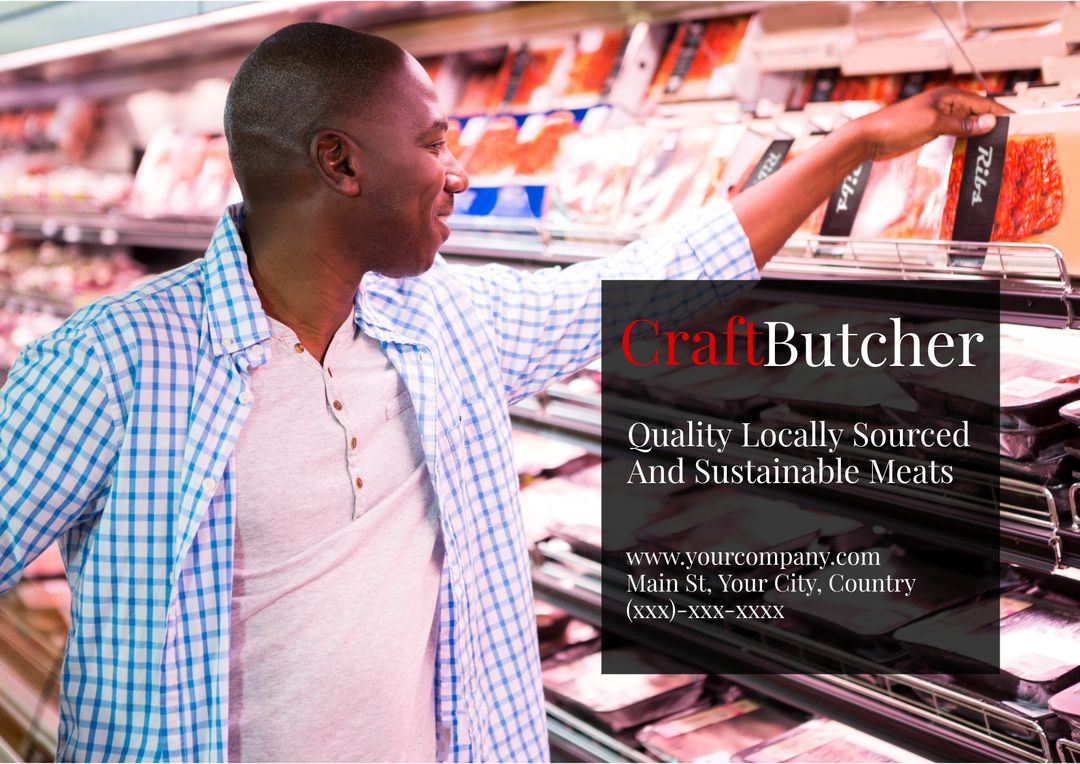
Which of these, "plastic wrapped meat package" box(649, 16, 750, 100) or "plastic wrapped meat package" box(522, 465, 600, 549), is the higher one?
"plastic wrapped meat package" box(649, 16, 750, 100)

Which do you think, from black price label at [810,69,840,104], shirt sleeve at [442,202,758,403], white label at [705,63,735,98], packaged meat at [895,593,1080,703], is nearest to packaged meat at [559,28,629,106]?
white label at [705,63,735,98]

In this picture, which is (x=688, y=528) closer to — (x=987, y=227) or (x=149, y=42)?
(x=987, y=227)

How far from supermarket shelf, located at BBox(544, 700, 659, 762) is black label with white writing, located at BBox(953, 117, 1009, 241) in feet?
3.87

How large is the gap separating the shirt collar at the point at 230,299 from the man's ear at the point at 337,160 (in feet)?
0.60

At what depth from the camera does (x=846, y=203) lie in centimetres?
180

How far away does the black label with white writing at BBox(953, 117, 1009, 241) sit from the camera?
1.59 meters

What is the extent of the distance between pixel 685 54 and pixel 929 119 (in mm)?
1002

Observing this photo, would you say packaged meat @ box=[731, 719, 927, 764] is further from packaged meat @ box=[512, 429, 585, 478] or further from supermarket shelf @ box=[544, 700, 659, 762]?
packaged meat @ box=[512, 429, 585, 478]

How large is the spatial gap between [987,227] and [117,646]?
4.51 ft

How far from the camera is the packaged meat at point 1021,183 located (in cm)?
150

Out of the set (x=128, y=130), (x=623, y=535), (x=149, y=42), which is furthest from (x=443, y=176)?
(x=128, y=130)

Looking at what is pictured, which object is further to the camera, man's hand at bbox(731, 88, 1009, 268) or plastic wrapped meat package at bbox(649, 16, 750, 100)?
plastic wrapped meat package at bbox(649, 16, 750, 100)

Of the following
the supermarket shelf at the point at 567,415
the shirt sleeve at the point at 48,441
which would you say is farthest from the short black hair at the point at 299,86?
the supermarket shelf at the point at 567,415

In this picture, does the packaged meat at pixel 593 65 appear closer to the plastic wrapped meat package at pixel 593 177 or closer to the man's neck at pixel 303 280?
the plastic wrapped meat package at pixel 593 177
